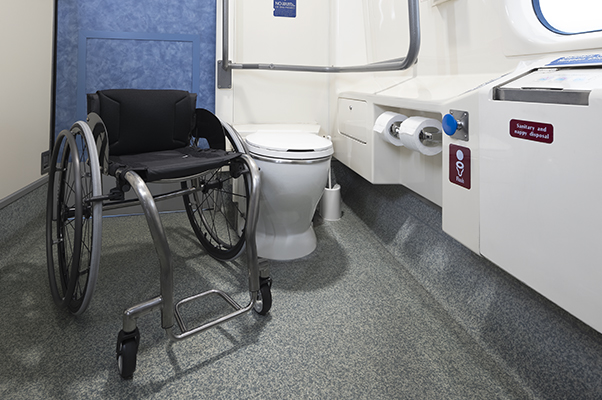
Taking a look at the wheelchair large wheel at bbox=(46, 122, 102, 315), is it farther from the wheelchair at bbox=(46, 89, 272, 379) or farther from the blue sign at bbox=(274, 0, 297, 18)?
the blue sign at bbox=(274, 0, 297, 18)

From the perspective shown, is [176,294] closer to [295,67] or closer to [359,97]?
[359,97]

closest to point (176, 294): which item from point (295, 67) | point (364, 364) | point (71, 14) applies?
point (364, 364)

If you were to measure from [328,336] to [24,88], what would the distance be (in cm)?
170

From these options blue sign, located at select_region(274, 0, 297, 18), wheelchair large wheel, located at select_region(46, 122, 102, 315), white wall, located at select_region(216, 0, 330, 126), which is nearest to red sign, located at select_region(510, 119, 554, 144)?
wheelchair large wheel, located at select_region(46, 122, 102, 315)

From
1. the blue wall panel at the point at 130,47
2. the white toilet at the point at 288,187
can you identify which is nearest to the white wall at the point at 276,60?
the blue wall panel at the point at 130,47

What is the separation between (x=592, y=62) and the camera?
0.67 m

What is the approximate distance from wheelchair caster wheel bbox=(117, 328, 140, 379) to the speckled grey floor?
3cm

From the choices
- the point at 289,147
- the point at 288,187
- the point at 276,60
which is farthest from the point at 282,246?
the point at 276,60

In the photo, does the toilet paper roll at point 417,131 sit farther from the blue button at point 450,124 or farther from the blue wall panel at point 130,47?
the blue wall panel at point 130,47

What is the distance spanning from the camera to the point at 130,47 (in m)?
2.13

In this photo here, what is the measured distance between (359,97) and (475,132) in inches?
37.5

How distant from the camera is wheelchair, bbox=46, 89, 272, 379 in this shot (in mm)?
965

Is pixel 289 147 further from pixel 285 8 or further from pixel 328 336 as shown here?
pixel 285 8

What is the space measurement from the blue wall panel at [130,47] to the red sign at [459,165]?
1.71 meters
